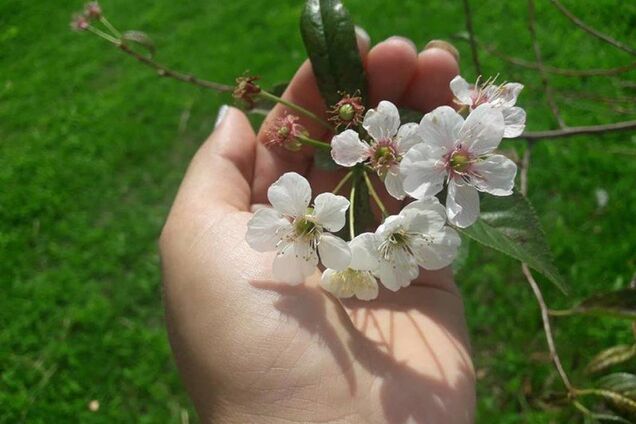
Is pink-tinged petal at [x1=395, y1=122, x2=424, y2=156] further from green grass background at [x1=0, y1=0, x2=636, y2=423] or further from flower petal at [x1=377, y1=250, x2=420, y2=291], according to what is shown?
green grass background at [x1=0, y1=0, x2=636, y2=423]

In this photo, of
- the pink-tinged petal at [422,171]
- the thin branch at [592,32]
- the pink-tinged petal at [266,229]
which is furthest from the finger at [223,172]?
the thin branch at [592,32]

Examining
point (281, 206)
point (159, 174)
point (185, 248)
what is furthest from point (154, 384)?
point (281, 206)

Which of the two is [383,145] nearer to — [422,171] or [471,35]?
[422,171]

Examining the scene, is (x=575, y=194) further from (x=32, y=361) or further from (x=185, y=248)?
(x=32, y=361)

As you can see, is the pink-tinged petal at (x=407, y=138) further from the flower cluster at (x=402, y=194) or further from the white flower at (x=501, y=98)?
the white flower at (x=501, y=98)

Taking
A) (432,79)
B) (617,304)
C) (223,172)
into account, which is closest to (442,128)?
(432,79)

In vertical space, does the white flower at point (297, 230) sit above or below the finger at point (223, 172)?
above
